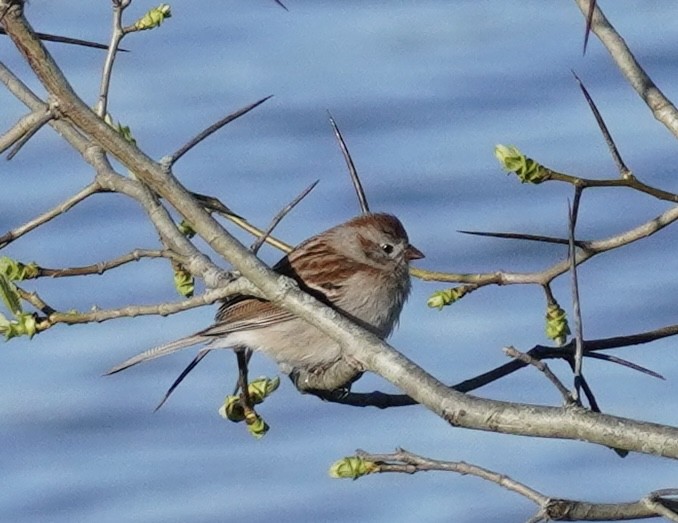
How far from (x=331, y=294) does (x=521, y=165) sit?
3212 millimetres

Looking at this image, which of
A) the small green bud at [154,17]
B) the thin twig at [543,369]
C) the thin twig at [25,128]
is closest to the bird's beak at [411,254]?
the small green bud at [154,17]

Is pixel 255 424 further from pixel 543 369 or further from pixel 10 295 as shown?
pixel 543 369

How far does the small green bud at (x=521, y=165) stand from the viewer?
325 cm

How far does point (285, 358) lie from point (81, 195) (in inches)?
125

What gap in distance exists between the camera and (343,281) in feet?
21.2

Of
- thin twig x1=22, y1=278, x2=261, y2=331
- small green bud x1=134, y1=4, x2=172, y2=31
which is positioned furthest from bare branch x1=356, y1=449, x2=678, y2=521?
small green bud x1=134, y1=4, x2=172, y2=31

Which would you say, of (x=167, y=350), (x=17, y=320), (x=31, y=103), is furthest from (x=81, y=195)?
(x=167, y=350)

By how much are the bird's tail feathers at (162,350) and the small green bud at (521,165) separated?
1.50 metres

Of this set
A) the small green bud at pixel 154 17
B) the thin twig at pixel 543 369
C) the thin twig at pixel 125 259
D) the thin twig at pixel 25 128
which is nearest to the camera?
the thin twig at pixel 543 369

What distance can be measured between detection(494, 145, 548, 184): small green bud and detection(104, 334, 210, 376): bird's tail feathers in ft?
4.91

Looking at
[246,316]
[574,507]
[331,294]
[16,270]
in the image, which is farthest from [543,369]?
[331,294]

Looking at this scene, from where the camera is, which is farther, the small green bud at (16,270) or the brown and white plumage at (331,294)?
the brown and white plumage at (331,294)

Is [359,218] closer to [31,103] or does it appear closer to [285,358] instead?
[285,358]

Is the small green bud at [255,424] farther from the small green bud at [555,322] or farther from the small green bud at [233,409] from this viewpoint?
the small green bud at [555,322]
